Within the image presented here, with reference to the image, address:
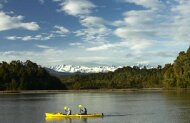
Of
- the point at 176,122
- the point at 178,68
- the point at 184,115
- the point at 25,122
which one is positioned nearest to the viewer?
the point at 176,122

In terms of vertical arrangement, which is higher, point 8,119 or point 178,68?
point 178,68

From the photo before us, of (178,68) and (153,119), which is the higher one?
(178,68)

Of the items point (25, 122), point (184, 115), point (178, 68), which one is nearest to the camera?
point (25, 122)

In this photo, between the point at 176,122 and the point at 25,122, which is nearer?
the point at 176,122

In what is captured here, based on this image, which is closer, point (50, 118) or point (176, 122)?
point (176, 122)

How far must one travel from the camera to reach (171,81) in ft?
624

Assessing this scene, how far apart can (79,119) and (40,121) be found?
6052mm

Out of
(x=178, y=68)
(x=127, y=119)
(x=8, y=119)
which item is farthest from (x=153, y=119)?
(x=178, y=68)

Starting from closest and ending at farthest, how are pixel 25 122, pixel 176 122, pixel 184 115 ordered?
1. pixel 176 122
2. pixel 25 122
3. pixel 184 115

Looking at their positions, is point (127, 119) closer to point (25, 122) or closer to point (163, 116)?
point (163, 116)

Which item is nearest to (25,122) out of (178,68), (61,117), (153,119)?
(61,117)

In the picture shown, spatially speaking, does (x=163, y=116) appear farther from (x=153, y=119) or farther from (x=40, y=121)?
(x=40, y=121)

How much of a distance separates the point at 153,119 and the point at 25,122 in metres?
19.1

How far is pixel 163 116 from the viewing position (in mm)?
67500
